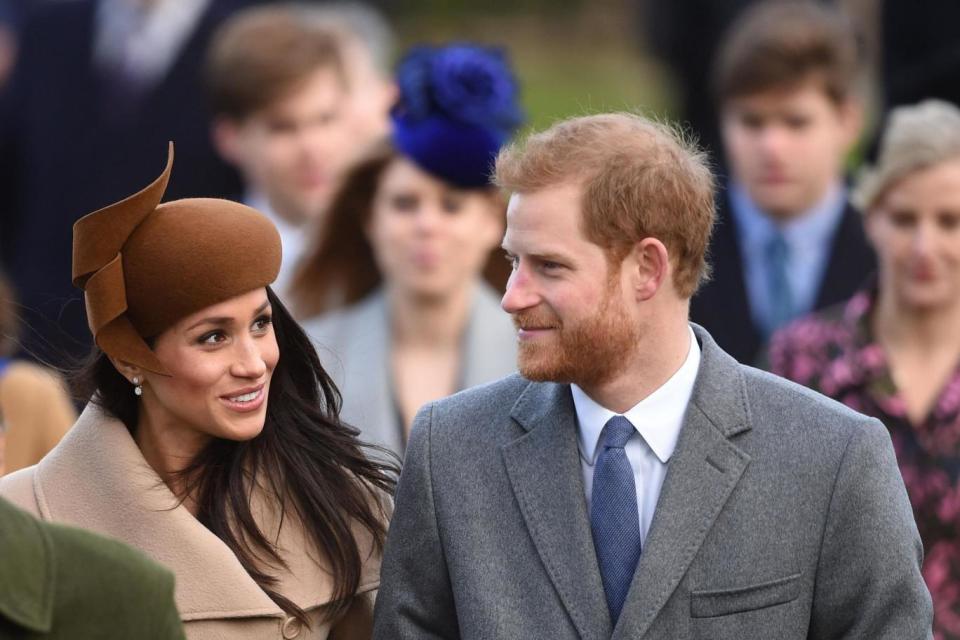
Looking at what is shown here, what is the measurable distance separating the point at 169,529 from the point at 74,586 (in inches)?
44.1

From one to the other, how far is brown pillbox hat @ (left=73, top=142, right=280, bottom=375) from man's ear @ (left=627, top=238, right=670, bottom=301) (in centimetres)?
85

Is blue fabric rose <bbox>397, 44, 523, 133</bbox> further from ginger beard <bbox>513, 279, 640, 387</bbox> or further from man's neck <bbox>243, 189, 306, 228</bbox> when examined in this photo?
ginger beard <bbox>513, 279, 640, 387</bbox>

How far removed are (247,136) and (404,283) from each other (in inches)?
60.0

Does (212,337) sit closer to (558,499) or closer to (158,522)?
(158,522)

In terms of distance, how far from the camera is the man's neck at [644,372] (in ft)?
14.8

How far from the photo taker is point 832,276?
308 inches

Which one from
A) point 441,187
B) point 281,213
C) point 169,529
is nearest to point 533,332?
point 169,529

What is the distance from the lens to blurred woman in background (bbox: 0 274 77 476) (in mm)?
6039

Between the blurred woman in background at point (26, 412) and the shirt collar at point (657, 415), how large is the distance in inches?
77.7

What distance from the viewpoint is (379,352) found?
280 inches

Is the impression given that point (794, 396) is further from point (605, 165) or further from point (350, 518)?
point (350, 518)

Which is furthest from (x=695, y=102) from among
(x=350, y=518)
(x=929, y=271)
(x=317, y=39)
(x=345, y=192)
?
(x=350, y=518)

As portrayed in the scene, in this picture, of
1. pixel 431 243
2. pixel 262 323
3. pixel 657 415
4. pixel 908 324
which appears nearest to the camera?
pixel 657 415

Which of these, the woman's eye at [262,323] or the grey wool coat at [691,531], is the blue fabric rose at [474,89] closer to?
the woman's eye at [262,323]
